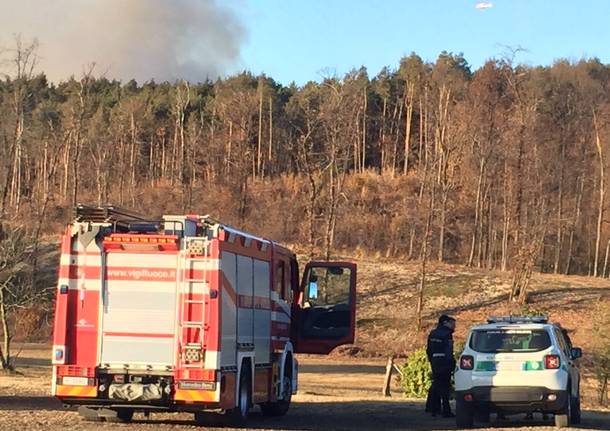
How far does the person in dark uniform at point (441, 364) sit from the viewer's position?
1845 centimetres

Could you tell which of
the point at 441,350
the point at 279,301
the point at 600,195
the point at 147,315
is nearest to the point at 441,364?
the point at 441,350

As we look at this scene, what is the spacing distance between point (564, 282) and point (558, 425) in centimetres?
4089

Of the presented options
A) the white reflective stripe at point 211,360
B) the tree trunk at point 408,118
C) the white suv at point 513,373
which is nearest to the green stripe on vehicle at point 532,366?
the white suv at point 513,373

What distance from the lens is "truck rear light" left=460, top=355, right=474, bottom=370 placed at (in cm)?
1566

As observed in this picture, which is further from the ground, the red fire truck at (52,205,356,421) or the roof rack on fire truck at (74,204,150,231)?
the roof rack on fire truck at (74,204,150,231)

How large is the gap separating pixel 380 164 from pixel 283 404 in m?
77.6

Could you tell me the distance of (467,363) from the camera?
51.5 feet

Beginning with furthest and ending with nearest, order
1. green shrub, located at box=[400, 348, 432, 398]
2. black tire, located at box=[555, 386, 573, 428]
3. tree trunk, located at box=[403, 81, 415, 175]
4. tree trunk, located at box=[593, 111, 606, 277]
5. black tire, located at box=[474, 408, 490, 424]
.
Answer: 1. tree trunk, located at box=[403, 81, 415, 175]
2. tree trunk, located at box=[593, 111, 606, 277]
3. green shrub, located at box=[400, 348, 432, 398]
4. black tire, located at box=[474, 408, 490, 424]
5. black tire, located at box=[555, 386, 573, 428]

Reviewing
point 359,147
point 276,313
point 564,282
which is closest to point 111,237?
point 276,313

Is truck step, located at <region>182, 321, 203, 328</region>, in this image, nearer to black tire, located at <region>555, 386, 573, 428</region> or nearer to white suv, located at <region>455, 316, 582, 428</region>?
white suv, located at <region>455, 316, 582, 428</region>

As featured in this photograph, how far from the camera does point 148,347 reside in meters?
14.1

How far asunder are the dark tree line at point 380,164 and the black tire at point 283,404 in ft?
108

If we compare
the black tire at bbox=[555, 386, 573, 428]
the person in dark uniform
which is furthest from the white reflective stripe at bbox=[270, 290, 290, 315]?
the black tire at bbox=[555, 386, 573, 428]

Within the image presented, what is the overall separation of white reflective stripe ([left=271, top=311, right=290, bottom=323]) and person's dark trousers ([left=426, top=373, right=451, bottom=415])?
10.4ft
